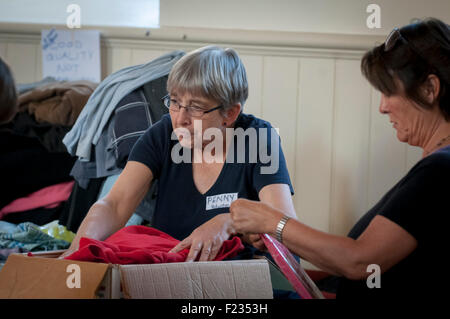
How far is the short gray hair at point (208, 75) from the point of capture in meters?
1.39

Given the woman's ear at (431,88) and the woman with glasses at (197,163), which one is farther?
the woman with glasses at (197,163)

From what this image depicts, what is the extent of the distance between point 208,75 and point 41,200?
984 mm

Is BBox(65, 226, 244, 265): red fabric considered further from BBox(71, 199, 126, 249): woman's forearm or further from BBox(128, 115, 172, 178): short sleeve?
BBox(128, 115, 172, 178): short sleeve

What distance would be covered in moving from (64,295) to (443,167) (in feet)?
2.25

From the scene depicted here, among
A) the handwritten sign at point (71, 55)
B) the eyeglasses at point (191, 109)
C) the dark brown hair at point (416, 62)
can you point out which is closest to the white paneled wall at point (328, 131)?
the handwritten sign at point (71, 55)

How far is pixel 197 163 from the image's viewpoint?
150cm

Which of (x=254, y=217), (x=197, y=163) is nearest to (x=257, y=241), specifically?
(x=254, y=217)

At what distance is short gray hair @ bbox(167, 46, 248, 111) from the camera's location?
139cm

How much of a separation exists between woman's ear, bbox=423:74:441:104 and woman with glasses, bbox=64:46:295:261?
0.47 m

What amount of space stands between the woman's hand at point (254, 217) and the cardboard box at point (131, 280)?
0.11 m

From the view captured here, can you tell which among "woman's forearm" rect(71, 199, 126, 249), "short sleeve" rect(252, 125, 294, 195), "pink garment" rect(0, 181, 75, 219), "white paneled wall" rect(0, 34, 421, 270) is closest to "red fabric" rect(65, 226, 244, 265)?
"woman's forearm" rect(71, 199, 126, 249)

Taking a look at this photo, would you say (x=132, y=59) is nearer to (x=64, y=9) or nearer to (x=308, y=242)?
(x=64, y=9)

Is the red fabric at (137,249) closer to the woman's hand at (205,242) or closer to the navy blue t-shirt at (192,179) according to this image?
the woman's hand at (205,242)

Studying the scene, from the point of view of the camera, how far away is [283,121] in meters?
2.23
